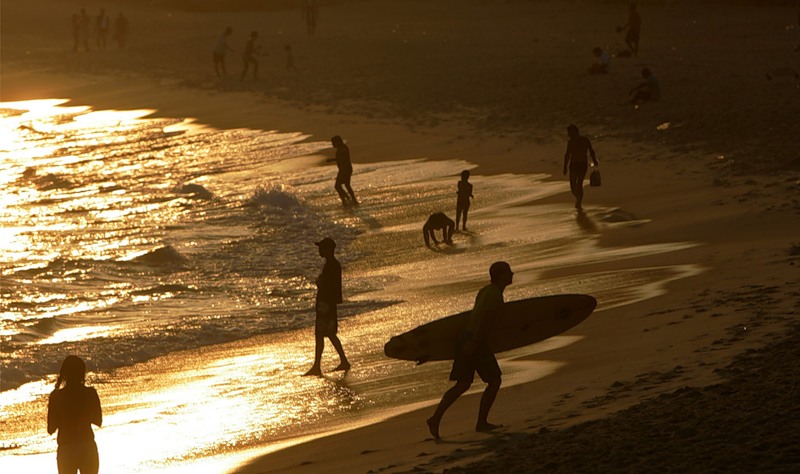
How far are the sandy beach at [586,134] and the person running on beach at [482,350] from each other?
22 centimetres

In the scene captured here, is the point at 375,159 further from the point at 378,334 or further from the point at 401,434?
the point at 401,434

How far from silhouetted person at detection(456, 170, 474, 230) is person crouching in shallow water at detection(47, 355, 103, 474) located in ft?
35.5

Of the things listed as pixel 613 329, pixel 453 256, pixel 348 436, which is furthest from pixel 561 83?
pixel 348 436

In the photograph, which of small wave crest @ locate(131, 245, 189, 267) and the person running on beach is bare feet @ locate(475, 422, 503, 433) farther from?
small wave crest @ locate(131, 245, 189, 267)

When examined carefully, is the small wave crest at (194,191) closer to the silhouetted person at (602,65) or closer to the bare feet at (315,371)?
the silhouetted person at (602,65)

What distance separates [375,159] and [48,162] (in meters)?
7.97

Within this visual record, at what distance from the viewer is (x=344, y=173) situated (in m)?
22.8

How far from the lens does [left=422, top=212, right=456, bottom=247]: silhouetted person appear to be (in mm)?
18328

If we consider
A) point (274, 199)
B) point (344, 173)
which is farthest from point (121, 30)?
point (344, 173)

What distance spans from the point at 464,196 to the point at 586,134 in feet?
27.1

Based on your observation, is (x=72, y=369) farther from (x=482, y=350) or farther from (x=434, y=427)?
(x=482, y=350)

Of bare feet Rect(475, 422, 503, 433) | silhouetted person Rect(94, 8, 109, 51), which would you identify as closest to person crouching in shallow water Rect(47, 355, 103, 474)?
bare feet Rect(475, 422, 503, 433)

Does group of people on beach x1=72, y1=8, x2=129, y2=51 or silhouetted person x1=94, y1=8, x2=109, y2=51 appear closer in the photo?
group of people on beach x1=72, y1=8, x2=129, y2=51

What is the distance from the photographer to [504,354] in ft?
39.7
